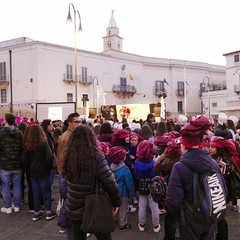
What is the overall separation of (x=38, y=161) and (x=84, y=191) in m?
2.67

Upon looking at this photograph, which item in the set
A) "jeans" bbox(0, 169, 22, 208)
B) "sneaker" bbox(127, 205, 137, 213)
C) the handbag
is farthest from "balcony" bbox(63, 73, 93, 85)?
the handbag

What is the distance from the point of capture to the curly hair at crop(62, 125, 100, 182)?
125 inches

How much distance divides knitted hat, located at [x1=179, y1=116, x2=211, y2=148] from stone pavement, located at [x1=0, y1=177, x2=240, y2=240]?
2.32 metres

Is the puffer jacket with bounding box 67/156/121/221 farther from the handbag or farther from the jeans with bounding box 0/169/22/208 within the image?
the jeans with bounding box 0/169/22/208

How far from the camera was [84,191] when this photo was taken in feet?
10.6

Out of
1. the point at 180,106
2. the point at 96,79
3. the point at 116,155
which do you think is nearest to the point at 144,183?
the point at 116,155

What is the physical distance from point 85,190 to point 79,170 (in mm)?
207

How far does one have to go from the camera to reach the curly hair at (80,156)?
10.5 feet

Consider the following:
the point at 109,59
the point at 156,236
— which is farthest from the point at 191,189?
the point at 109,59

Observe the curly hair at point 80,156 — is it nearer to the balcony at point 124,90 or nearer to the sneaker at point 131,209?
the sneaker at point 131,209

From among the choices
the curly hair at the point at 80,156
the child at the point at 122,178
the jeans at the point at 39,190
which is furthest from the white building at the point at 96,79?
the curly hair at the point at 80,156

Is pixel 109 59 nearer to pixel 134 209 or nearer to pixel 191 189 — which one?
pixel 134 209

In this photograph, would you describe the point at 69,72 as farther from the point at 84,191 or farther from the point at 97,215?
the point at 97,215

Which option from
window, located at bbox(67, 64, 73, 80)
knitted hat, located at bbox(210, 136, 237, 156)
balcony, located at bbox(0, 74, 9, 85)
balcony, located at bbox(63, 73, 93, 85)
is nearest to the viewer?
knitted hat, located at bbox(210, 136, 237, 156)
